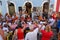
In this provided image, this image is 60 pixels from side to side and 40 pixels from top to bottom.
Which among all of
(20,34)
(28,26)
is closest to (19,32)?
(20,34)

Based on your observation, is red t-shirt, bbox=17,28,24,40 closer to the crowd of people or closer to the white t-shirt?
the crowd of people

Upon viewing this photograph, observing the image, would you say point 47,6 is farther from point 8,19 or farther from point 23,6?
point 8,19

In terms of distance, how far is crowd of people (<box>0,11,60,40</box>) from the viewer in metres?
3.90

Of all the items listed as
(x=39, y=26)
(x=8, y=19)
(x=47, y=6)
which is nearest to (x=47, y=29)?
(x=39, y=26)

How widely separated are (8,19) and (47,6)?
81cm

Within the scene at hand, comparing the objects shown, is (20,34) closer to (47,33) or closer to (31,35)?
(31,35)

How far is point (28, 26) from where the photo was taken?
3939mm

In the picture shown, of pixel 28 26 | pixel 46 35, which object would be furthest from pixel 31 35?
pixel 46 35

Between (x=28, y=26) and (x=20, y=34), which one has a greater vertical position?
(x=28, y=26)

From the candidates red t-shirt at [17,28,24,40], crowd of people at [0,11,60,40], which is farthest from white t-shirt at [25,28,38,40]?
red t-shirt at [17,28,24,40]

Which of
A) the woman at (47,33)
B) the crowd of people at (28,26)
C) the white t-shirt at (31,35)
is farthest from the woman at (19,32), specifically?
the woman at (47,33)

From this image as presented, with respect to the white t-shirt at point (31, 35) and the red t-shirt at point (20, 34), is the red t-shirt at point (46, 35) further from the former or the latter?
the red t-shirt at point (20, 34)

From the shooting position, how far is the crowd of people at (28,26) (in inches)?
153

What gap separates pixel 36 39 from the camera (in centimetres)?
394
